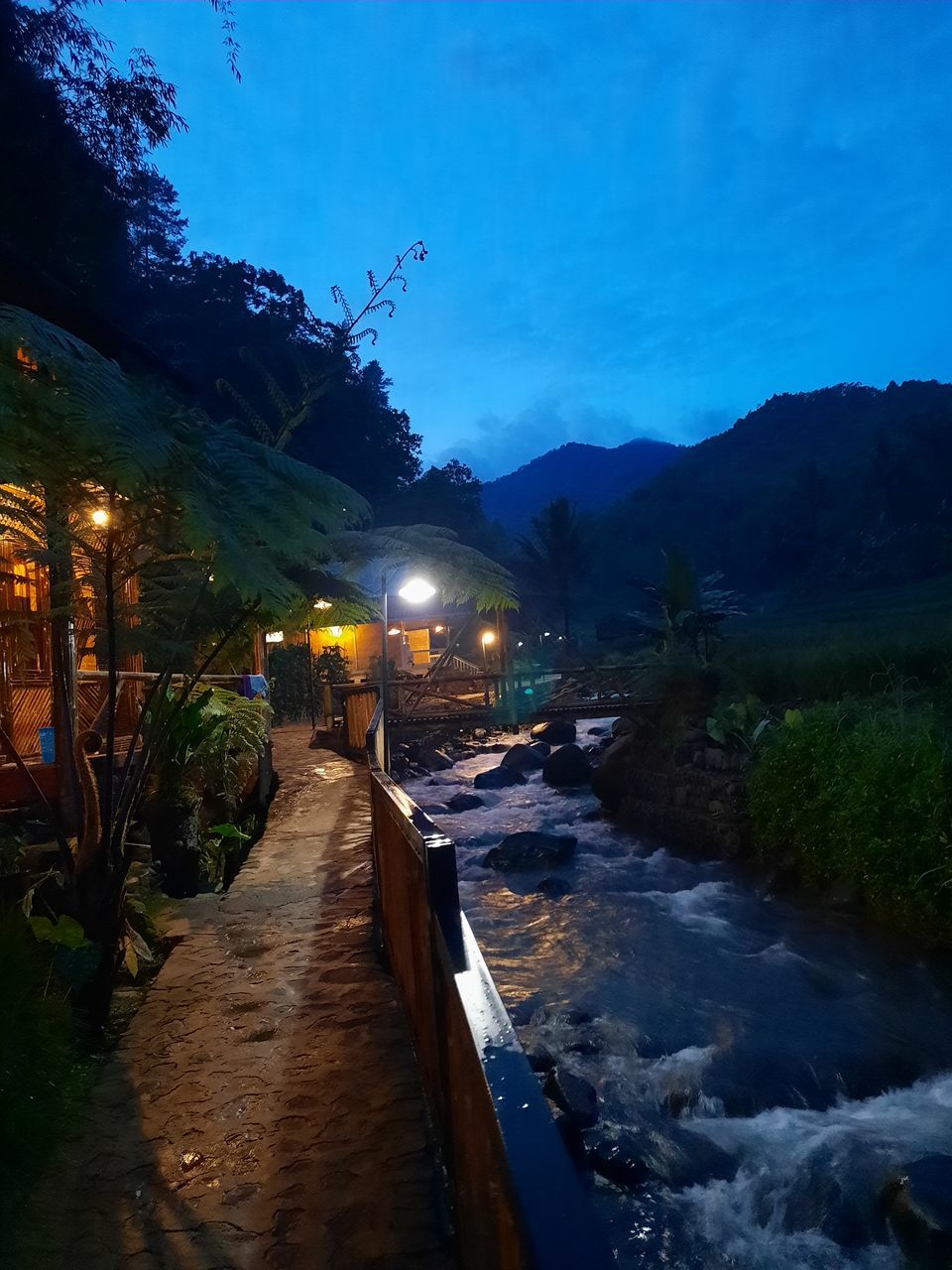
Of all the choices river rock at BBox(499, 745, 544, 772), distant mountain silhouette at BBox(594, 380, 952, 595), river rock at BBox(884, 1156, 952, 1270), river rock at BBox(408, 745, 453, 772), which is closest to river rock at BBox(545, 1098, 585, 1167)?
river rock at BBox(884, 1156, 952, 1270)

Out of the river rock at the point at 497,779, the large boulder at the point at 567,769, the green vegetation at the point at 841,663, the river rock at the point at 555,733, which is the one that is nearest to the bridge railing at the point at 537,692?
the large boulder at the point at 567,769

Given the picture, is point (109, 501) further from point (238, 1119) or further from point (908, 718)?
point (908, 718)

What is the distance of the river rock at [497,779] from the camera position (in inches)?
662

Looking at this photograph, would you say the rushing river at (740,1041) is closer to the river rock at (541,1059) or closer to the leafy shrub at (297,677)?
the river rock at (541,1059)

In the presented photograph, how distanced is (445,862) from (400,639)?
26241 mm

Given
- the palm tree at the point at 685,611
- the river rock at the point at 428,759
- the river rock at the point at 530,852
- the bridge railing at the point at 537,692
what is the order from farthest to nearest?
1. the river rock at the point at 428,759
2. the palm tree at the point at 685,611
3. the bridge railing at the point at 537,692
4. the river rock at the point at 530,852

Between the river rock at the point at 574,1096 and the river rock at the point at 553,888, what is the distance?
4.49m

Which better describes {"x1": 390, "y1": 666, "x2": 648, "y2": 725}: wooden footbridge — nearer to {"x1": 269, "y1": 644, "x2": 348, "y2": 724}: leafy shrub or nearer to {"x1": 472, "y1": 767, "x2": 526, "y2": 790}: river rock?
{"x1": 472, "y1": 767, "x2": 526, "y2": 790}: river rock

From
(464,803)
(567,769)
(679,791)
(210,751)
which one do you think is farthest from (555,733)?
(210,751)

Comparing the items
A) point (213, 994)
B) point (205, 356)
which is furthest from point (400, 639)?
point (213, 994)

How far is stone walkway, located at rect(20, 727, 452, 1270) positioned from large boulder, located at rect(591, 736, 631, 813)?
882 cm

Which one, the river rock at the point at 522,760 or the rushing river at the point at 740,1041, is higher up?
the river rock at the point at 522,760

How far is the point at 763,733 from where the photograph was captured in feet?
35.9

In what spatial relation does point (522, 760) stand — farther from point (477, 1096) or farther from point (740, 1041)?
point (477, 1096)
